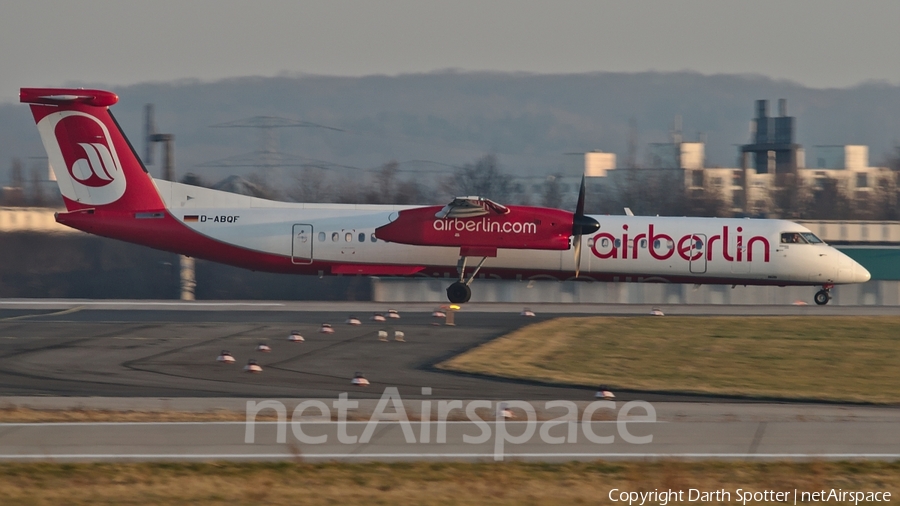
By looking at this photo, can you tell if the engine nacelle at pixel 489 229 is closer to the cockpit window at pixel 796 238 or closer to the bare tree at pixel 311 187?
the cockpit window at pixel 796 238

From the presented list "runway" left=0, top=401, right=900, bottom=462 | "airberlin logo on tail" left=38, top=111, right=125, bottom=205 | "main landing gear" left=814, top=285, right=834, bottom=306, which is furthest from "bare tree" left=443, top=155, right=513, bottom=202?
"runway" left=0, top=401, right=900, bottom=462

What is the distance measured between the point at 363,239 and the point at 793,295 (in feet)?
56.7

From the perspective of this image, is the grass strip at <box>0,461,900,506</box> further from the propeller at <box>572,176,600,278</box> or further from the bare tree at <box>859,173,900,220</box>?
the bare tree at <box>859,173,900,220</box>

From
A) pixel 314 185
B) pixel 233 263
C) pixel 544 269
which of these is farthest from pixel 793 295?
pixel 314 185

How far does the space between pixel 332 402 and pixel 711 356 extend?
947 centimetres

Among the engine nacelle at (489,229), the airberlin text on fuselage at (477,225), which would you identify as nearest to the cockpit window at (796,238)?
the engine nacelle at (489,229)

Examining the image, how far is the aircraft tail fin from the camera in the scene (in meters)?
31.0

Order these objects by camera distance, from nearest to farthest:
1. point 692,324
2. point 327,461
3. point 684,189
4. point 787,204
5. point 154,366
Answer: point 327,461
point 154,366
point 692,324
point 684,189
point 787,204

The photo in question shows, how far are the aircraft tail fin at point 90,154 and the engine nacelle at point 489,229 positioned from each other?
8007 millimetres

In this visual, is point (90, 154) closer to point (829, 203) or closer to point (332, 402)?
point (332, 402)

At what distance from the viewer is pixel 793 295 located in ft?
125

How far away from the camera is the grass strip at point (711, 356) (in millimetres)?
17203

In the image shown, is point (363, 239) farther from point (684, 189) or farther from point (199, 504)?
point (684, 189)

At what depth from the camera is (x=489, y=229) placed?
31.8 meters
